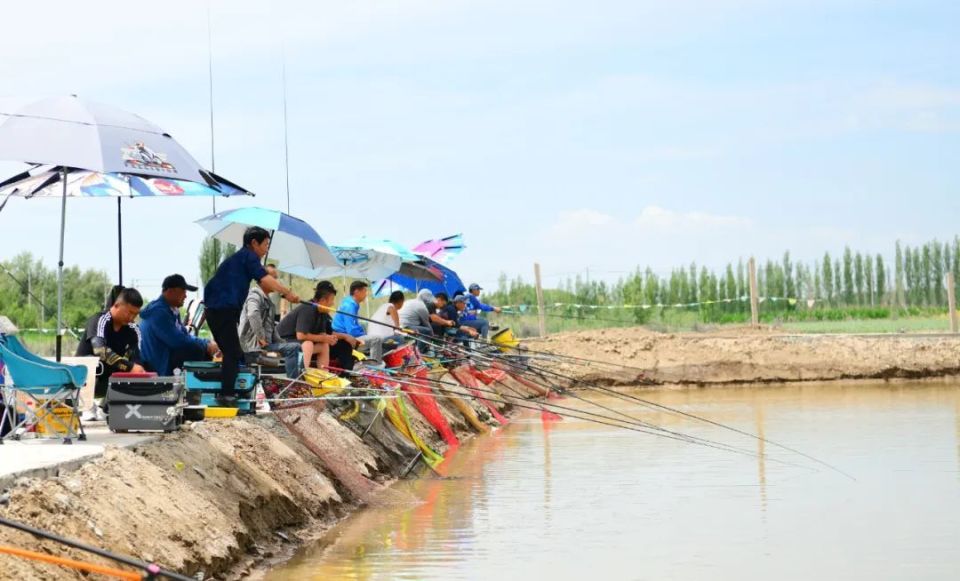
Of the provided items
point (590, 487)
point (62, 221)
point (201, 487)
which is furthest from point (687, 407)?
point (201, 487)

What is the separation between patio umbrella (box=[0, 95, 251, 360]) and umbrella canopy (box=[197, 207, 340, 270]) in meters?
1.63

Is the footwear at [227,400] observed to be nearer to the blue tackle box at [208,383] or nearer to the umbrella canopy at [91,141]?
the blue tackle box at [208,383]

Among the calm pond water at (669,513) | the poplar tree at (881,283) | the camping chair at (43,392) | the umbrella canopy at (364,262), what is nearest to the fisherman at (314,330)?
the calm pond water at (669,513)

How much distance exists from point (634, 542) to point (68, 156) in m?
4.41

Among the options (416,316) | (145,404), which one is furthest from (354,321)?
(145,404)

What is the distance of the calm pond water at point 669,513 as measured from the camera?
8.11m

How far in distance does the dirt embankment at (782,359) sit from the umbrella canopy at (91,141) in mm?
14517

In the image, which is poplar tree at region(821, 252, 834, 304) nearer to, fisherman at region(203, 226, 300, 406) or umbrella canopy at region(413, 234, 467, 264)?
umbrella canopy at region(413, 234, 467, 264)

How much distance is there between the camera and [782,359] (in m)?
24.6

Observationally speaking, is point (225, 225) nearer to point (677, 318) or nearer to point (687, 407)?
point (687, 407)

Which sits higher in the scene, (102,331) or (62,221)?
(62,221)

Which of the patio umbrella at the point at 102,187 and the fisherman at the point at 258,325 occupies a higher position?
the patio umbrella at the point at 102,187

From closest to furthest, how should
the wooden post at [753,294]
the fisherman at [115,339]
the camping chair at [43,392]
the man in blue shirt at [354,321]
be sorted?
the camping chair at [43,392] → the fisherman at [115,339] → the man in blue shirt at [354,321] → the wooden post at [753,294]

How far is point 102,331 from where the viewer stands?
1036 centimetres
